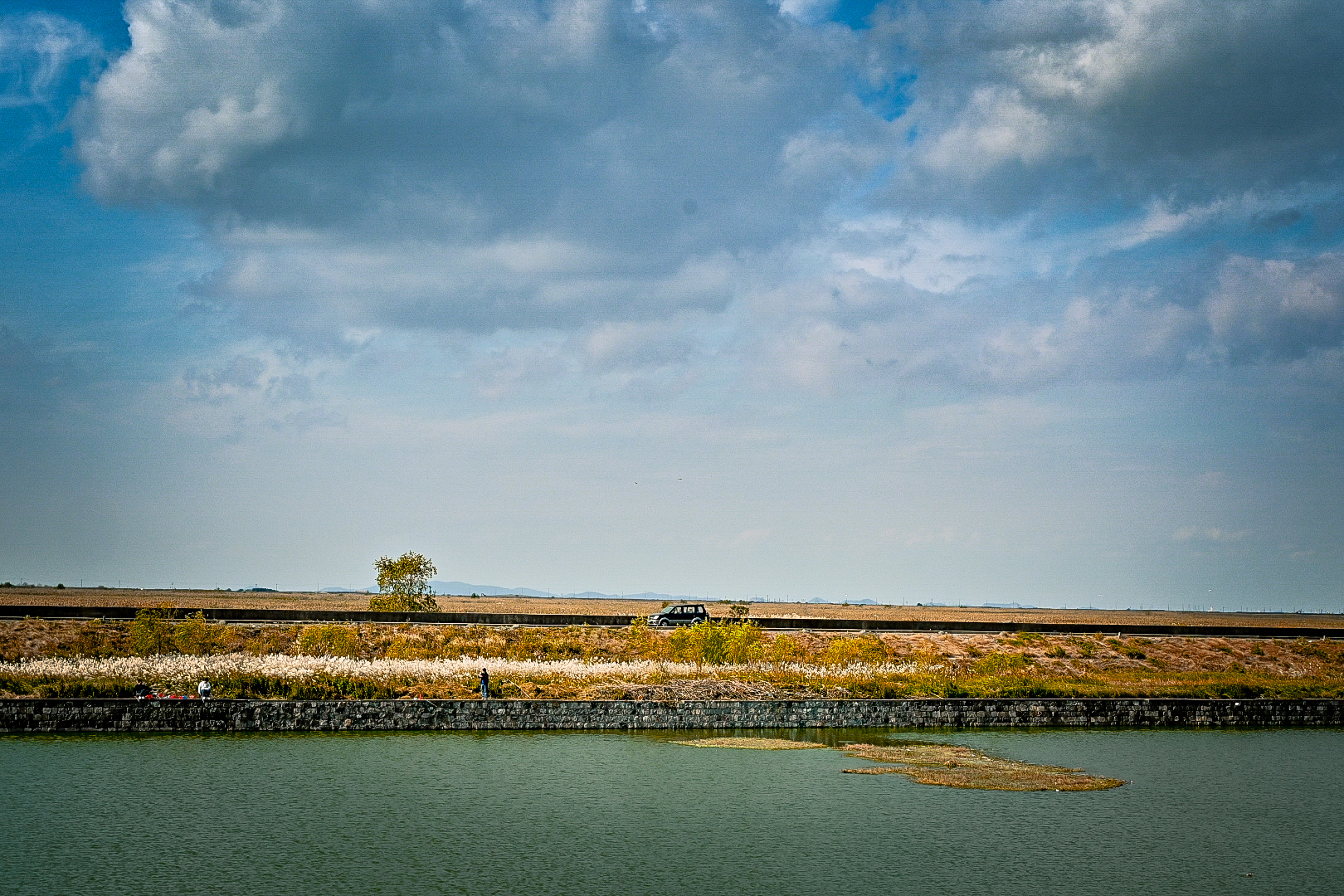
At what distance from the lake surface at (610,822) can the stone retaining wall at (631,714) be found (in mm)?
Result: 958

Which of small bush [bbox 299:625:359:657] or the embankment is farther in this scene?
the embankment

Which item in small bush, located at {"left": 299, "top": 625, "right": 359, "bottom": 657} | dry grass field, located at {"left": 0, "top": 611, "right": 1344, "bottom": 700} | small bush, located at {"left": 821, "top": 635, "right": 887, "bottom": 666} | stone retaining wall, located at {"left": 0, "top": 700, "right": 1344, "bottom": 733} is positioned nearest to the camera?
stone retaining wall, located at {"left": 0, "top": 700, "right": 1344, "bottom": 733}

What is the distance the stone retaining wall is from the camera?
33406 mm

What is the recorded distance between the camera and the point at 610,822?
24.2 meters

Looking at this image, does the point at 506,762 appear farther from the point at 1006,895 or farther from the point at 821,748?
the point at 1006,895

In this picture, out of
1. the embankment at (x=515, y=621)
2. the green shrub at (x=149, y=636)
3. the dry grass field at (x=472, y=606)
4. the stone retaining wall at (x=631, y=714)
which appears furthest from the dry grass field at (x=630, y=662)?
the dry grass field at (x=472, y=606)

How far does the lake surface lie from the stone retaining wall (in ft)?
3.14

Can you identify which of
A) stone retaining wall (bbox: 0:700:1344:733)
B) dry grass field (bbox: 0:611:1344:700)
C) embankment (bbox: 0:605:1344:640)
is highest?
embankment (bbox: 0:605:1344:640)

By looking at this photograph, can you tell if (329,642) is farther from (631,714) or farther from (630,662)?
(631,714)

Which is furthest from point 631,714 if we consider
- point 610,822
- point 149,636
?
point 149,636

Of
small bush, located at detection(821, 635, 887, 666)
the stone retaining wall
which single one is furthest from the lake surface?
small bush, located at detection(821, 635, 887, 666)

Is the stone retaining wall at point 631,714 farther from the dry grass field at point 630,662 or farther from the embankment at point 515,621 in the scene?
the embankment at point 515,621

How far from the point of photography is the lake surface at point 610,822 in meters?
20.1

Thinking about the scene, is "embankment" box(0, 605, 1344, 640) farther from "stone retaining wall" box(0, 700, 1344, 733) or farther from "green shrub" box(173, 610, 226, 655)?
"stone retaining wall" box(0, 700, 1344, 733)
